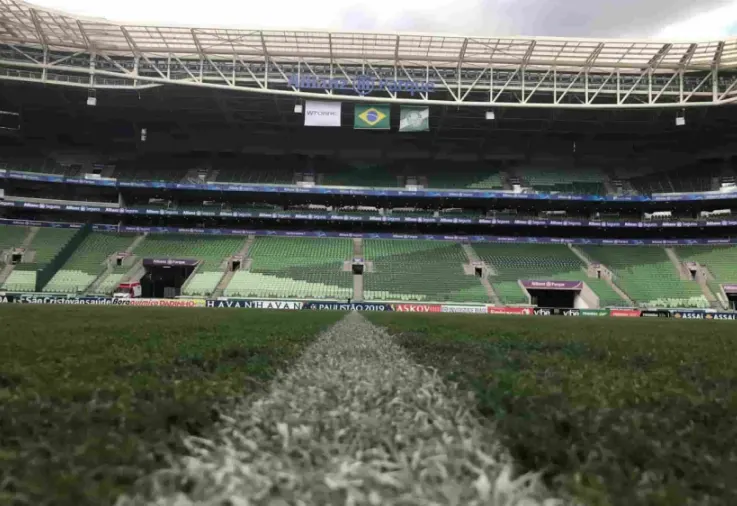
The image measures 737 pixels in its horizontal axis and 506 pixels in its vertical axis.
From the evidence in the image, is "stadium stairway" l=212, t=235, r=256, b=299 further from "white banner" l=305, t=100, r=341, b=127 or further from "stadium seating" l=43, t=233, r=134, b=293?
"white banner" l=305, t=100, r=341, b=127

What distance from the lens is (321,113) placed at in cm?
3294

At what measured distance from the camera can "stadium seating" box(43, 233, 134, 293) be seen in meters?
32.7

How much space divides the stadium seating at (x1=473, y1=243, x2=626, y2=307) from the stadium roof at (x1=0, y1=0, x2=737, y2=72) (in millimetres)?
13628

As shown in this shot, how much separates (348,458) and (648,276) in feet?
132

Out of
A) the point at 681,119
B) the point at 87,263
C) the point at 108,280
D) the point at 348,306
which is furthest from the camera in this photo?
the point at 87,263

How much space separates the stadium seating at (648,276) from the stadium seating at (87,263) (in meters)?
35.5

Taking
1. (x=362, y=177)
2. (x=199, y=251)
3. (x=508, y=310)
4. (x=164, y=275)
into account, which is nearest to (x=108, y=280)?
(x=164, y=275)

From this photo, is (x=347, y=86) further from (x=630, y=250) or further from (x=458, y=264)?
(x=630, y=250)

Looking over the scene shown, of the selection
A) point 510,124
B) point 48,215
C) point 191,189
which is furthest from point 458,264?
point 48,215

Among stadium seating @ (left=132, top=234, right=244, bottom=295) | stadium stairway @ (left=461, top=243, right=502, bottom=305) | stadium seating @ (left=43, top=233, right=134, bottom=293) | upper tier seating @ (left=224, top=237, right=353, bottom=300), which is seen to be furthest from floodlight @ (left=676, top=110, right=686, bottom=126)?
stadium seating @ (left=43, top=233, right=134, bottom=293)

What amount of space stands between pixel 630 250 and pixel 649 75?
14695 mm

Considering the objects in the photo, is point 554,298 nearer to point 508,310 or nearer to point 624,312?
point 624,312

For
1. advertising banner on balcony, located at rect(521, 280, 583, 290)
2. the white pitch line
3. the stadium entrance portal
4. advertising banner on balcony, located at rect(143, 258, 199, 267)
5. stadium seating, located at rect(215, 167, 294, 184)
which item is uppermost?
stadium seating, located at rect(215, 167, 294, 184)

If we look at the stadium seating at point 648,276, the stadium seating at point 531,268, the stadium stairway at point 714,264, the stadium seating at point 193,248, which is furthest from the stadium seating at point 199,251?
the stadium stairway at point 714,264
